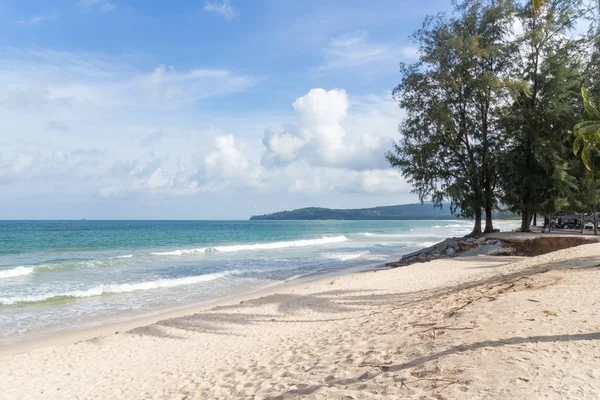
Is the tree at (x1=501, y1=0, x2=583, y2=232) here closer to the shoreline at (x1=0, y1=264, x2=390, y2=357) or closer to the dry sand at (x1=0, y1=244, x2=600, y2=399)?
the dry sand at (x1=0, y1=244, x2=600, y2=399)

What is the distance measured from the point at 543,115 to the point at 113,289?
24658mm

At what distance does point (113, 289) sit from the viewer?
1617 cm

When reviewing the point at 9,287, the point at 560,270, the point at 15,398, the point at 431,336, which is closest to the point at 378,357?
the point at 431,336

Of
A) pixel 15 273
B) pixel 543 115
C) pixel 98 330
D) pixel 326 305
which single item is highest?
pixel 543 115

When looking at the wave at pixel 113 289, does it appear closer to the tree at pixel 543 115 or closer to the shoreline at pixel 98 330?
the shoreline at pixel 98 330

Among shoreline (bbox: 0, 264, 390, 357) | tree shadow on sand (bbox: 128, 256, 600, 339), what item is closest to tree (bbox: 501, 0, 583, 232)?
tree shadow on sand (bbox: 128, 256, 600, 339)

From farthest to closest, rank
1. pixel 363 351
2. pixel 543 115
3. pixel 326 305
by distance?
pixel 543 115 → pixel 326 305 → pixel 363 351

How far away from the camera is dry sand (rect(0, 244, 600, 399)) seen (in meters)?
4.50

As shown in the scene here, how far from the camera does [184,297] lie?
49.6 feet

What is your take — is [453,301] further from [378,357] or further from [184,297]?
[184,297]

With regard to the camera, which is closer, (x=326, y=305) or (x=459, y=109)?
(x=326, y=305)

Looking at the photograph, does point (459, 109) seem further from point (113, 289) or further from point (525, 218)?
point (113, 289)

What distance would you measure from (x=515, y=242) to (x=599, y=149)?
6487 mm

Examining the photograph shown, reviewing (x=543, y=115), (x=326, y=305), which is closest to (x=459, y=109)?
(x=543, y=115)
